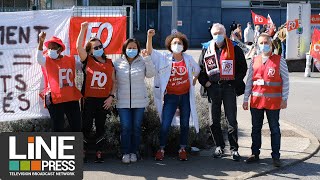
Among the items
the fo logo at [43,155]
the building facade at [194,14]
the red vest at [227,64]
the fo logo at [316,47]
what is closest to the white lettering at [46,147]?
the fo logo at [43,155]

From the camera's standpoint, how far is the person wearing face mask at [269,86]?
22.3 feet

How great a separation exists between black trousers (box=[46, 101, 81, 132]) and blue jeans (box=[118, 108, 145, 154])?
0.60 meters

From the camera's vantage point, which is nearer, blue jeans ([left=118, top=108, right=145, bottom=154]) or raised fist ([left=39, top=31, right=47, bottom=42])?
raised fist ([left=39, top=31, right=47, bottom=42])

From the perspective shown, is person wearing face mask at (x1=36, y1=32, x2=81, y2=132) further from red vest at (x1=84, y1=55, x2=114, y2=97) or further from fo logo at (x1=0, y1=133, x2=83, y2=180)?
fo logo at (x1=0, y1=133, x2=83, y2=180)

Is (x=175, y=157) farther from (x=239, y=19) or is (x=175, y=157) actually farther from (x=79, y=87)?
(x=239, y=19)

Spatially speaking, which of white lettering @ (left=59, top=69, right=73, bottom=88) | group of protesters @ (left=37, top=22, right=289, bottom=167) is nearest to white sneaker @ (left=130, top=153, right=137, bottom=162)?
group of protesters @ (left=37, top=22, right=289, bottom=167)

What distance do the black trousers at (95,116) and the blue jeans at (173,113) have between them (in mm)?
830

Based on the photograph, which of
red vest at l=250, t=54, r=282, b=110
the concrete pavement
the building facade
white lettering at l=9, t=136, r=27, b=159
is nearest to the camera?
white lettering at l=9, t=136, r=27, b=159

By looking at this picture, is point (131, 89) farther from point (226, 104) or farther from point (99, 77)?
point (226, 104)

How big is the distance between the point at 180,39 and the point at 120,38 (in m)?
1.04

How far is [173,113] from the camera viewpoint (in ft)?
23.4

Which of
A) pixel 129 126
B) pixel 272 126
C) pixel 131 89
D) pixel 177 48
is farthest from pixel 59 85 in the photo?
pixel 272 126

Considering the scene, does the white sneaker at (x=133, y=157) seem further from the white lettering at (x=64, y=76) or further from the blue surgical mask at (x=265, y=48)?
the blue surgical mask at (x=265, y=48)

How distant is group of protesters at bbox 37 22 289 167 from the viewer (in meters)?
6.67
